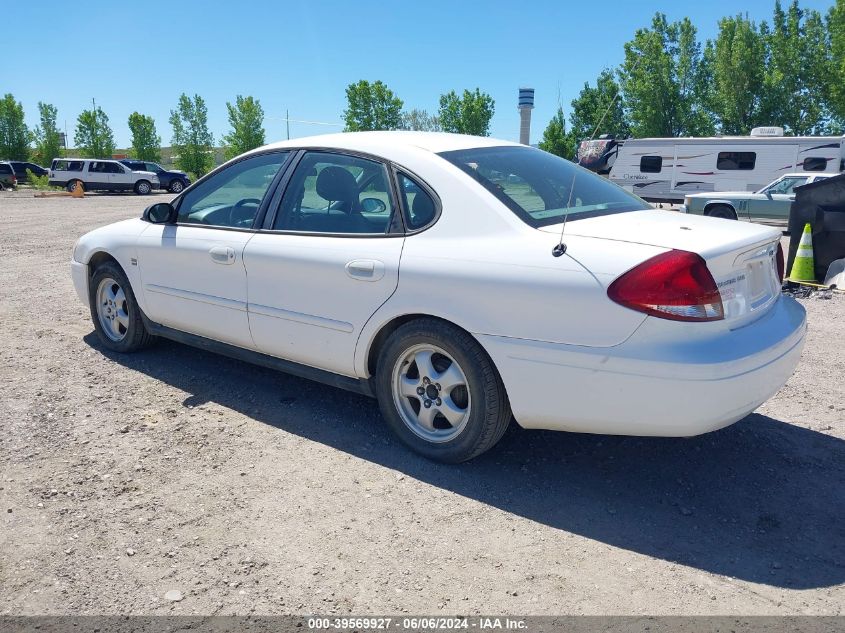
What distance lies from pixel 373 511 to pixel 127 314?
3.02 metres

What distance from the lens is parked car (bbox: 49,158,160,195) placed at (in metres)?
36.3

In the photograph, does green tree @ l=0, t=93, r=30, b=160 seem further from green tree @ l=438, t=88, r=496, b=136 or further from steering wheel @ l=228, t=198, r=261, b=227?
steering wheel @ l=228, t=198, r=261, b=227

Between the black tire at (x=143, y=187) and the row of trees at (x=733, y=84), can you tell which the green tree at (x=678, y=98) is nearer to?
the row of trees at (x=733, y=84)

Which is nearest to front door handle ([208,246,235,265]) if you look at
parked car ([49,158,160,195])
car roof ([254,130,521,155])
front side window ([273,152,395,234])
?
front side window ([273,152,395,234])

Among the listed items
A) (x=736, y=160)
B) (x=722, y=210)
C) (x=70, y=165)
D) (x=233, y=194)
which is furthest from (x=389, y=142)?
(x=70, y=165)

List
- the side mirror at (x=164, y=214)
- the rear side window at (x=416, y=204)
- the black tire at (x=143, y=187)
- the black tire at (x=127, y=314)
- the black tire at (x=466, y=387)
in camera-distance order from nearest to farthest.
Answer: the black tire at (x=466, y=387) < the rear side window at (x=416, y=204) < the side mirror at (x=164, y=214) < the black tire at (x=127, y=314) < the black tire at (x=143, y=187)

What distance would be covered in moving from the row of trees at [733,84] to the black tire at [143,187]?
27.3 metres

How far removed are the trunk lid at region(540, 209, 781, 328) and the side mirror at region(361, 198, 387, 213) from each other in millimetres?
934

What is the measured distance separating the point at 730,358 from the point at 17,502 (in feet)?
10.5

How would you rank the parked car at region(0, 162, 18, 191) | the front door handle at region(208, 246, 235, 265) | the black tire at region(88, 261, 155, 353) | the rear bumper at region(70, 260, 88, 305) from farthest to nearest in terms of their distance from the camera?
1. the parked car at region(0, 162, 18, 191)
2. the rear bumper at region(70, 260, 88, 305)
3. the black tire at region(88, 261, 155, 353)
4. the front door handle at region(208, 246, 235, 265)

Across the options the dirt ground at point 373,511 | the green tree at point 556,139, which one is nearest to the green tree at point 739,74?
the green tree at point 556,139

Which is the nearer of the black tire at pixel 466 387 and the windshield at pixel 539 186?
the black tire at pixel 466 387

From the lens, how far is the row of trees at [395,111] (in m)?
56.7

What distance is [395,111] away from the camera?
58.0m
